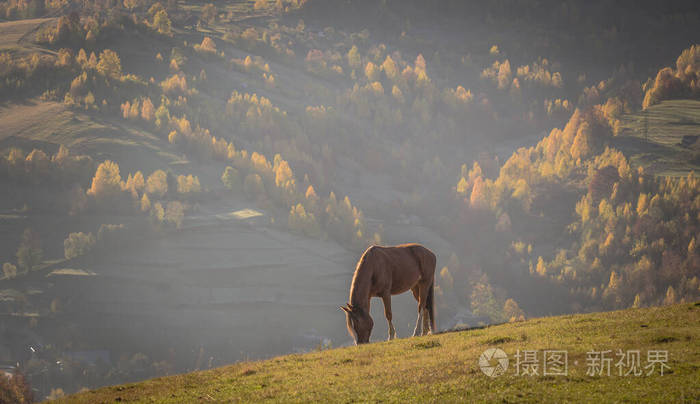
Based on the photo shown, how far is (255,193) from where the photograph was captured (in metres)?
183

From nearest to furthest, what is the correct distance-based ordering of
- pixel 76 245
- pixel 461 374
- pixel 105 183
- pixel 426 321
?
pixel 461 374, pixel 426 321, pixel 76 245, pixel 105 183

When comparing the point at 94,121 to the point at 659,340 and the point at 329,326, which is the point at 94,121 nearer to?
the point at 329,326

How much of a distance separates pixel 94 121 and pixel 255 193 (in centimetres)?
5347

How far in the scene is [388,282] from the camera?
20.9 m

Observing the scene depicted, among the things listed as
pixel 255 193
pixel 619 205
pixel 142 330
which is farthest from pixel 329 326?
pixel 619 205

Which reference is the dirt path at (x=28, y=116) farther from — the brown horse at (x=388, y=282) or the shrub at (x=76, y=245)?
the brown horse at (x=388, y=282)

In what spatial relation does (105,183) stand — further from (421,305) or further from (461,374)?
(461,374)

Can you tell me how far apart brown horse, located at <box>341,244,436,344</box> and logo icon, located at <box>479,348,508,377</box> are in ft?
18.1

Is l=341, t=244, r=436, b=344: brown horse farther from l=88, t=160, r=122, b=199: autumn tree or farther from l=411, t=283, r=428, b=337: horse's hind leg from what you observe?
l=88, t=160, r=122, b=199: autumn tree

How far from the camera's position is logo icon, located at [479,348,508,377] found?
1265 cm

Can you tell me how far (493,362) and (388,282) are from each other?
7925 millimetres

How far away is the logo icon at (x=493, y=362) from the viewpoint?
12.6 m

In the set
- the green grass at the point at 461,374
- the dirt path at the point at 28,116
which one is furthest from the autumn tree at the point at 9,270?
the green grass at the point at 461,374

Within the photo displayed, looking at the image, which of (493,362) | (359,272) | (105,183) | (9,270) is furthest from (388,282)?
(105,183)
